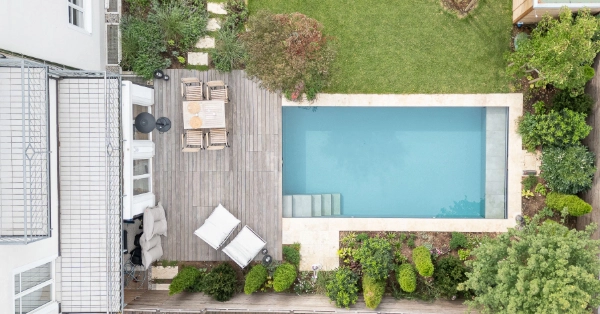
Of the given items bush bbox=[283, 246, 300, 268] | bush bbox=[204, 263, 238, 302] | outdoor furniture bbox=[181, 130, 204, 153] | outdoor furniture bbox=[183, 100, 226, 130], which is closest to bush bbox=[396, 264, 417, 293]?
bush bbox=[283, 246, 300, 268]

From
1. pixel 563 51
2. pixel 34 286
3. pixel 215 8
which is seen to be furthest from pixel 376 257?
pixel 215 8

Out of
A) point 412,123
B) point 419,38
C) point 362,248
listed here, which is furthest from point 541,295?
point 419,38

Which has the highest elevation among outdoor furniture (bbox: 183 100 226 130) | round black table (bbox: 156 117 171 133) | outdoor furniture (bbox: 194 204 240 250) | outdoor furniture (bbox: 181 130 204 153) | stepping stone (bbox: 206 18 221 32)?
stepping stone (bbox: 206 18 221 32)

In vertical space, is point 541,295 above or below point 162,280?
above

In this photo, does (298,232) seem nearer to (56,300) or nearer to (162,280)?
(162,280)

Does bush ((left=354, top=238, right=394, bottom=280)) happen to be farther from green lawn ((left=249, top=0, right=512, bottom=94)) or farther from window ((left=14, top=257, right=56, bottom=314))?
window ((left=14, top=257, right=56, bottom=314))

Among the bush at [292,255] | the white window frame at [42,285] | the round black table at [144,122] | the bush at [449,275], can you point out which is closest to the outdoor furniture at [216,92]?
the round black table at [144,122]
